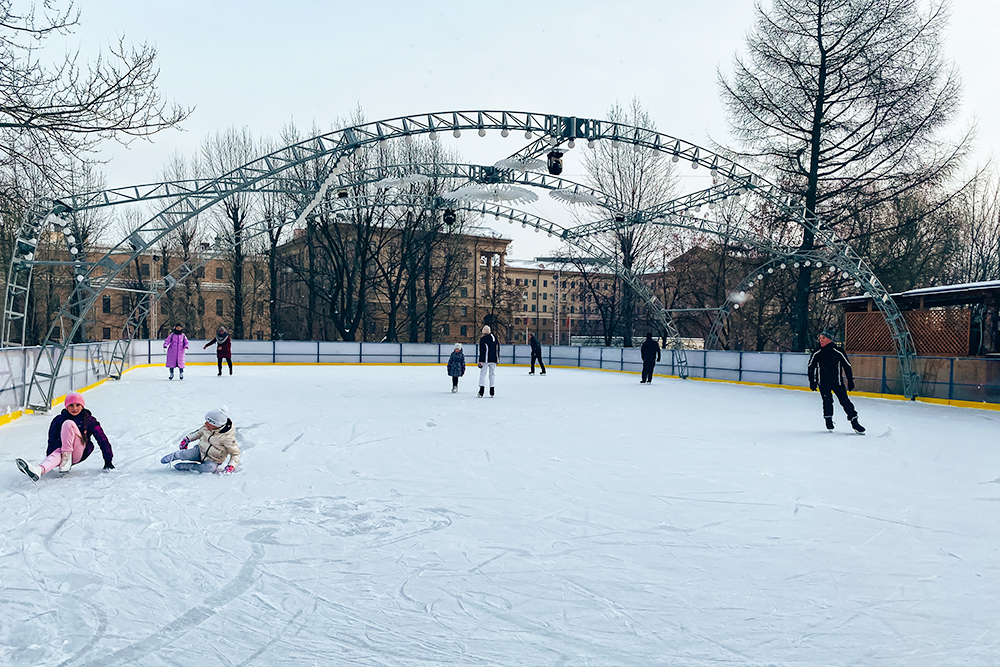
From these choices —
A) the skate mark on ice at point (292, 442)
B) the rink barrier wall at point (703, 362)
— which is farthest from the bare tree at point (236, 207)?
the skate mark on ice at point (292, 442)

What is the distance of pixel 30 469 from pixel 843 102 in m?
25.3

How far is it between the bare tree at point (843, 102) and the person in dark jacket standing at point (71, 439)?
2255 cm

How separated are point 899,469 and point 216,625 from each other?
686cm

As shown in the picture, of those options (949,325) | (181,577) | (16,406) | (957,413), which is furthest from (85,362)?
(949,325)

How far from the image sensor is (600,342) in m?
51.9

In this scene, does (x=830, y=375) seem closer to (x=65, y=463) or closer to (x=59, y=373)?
(x=65, y=463)

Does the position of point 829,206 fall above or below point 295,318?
above

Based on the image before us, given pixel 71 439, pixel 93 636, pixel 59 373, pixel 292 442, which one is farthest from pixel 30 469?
pixel 59 373

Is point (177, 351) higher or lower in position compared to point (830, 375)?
lower

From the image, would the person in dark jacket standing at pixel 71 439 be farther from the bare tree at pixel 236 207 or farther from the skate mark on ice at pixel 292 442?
the bare tree at pixel 236 207

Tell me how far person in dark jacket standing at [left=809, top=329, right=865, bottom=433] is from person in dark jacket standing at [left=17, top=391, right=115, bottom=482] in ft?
29.6

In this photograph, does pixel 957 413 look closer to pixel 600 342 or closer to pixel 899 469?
pixel 899 469

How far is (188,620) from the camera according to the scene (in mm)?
3189

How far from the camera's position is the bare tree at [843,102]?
21984mm
